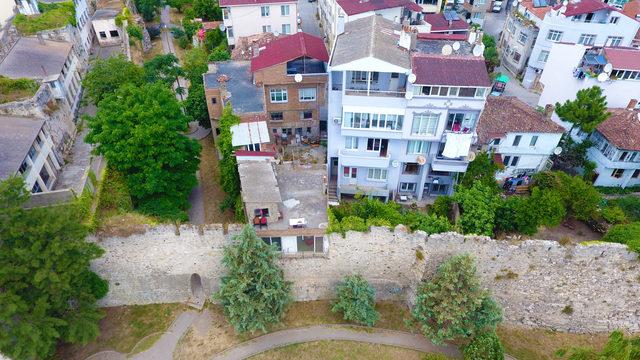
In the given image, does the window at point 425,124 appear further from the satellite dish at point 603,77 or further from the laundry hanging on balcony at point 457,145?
the satellite dish at point 603,77

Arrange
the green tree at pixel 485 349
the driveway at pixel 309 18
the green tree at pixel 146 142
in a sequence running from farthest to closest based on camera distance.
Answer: the driveway at pixel 309 18 → the green tree at pixel 146 142 → the green tree at pixel 485 349

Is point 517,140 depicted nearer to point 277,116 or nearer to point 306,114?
point 306,114

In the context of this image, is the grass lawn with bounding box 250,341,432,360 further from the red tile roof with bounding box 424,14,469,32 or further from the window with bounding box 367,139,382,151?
the red tile roof with bounding box 424,14,469,32

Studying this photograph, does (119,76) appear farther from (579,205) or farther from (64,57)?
(579,205)

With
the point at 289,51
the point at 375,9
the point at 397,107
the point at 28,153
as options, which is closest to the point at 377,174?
the point at 397,107

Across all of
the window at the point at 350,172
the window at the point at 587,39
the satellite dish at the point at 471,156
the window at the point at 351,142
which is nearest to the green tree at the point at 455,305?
the satellite dish at the point at 471,156

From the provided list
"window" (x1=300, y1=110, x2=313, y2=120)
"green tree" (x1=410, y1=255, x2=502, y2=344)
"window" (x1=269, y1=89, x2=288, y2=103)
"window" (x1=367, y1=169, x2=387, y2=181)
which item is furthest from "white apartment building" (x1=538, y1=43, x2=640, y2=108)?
"window" (x1=269, y1=89, x2=288, y2=103)

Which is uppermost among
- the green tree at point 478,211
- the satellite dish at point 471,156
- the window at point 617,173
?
the satellite dish at point 471,156
